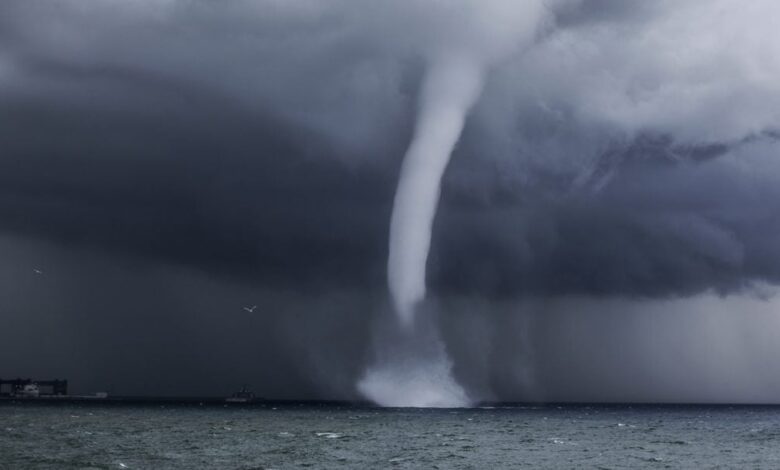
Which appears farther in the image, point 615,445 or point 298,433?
point 298,433

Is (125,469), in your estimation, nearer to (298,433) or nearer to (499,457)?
(499,457)

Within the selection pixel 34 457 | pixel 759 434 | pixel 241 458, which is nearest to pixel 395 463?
pixel 241 458

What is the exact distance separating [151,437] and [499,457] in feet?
181

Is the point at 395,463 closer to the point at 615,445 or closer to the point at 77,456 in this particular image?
the point at 77,456

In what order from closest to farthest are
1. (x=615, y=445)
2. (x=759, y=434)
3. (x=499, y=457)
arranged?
(x=499, y=457) < (x=615, y=445) < (x=759, y=434)

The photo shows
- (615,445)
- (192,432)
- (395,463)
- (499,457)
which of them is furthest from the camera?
(192,432)

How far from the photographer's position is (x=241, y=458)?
345ft

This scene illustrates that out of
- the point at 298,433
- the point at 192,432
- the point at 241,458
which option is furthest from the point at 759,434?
the point at 241,458

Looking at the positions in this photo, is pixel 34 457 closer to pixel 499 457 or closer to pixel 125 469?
pixel 125 469

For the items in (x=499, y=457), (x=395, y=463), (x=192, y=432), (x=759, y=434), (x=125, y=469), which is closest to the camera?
(x=125, y=469)

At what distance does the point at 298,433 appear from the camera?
528 ft

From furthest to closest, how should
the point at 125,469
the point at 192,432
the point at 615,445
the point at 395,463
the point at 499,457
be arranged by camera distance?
the point at 192,432 < the point at 615,445 < the point at 499,457 < the point at 395,463 < the point at 125,469

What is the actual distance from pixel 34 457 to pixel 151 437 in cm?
4267

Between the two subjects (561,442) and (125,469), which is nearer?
(125,469)
